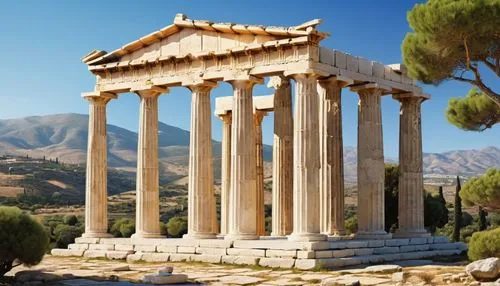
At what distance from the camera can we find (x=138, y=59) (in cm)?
3547

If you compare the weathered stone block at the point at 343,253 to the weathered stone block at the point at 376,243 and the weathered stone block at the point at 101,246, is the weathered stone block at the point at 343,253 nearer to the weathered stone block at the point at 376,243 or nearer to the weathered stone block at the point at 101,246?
the weathered stone block at the point at 376,243

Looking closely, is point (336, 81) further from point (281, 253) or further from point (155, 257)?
point (155, 257)

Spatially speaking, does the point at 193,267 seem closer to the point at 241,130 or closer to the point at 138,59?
the point at 241,130

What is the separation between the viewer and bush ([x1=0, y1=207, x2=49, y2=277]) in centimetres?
2288

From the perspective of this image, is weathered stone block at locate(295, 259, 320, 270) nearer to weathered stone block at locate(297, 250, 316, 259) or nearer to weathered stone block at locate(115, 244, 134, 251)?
weathered stone block at locate(297, 250, 316, 259)

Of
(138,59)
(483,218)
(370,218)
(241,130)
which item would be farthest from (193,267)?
(483,218)

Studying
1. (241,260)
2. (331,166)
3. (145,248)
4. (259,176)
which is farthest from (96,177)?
(331,166)

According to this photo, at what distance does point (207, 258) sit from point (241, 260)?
1889 millimetres

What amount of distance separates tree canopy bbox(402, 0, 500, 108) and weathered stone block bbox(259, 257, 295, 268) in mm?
8373

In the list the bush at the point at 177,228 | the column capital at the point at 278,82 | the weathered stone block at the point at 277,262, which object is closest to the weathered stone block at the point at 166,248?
the weathered stone block at the point at 277,262

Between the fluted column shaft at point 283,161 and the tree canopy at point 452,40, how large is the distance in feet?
35.7

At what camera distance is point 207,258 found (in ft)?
100

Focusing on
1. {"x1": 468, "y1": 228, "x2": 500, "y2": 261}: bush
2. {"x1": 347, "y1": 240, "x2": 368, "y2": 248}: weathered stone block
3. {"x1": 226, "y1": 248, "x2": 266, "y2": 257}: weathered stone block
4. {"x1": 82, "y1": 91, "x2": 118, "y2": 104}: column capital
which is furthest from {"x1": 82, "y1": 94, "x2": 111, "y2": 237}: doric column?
{"x1": 468, "y1": 228, "x2": 500, "y2": 261}: bush

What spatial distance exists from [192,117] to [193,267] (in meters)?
7.62
